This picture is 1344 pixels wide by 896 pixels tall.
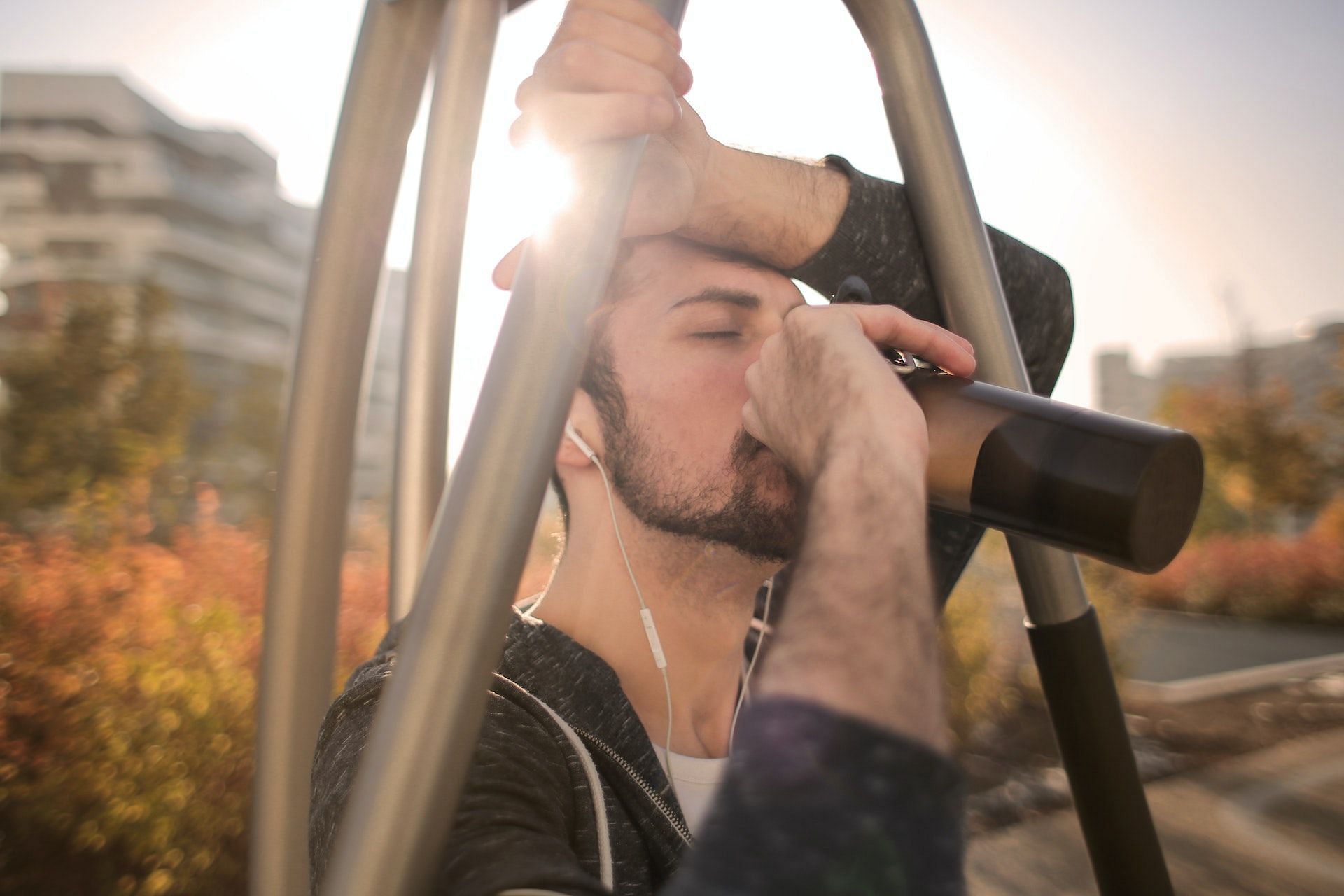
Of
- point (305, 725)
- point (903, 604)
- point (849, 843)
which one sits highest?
point (903, 604)

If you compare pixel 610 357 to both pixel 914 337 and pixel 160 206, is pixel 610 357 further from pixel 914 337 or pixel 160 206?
pixel 160 206

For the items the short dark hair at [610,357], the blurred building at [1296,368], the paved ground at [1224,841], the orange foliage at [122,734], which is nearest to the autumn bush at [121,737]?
the orange foliage at [122,734]

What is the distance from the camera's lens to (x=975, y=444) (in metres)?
0.80

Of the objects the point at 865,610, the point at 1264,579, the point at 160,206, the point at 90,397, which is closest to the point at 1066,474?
the point at 865,610

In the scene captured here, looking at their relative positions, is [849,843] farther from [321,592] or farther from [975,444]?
[321,592]

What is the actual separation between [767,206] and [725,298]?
172mm

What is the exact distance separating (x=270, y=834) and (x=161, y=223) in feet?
156

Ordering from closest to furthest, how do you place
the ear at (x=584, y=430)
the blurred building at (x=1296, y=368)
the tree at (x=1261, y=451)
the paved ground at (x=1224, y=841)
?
1. the ear at (x=584, y=430)
2. the paved ground at (x=1224, y=841)
3. the blurred building at (x=1296, y=368)
4. the tree at (x=1261, y=451)

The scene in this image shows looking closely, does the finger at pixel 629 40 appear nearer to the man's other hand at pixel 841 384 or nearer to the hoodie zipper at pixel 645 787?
the man's other hand at pixel 841 384

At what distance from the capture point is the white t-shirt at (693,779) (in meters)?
1.26

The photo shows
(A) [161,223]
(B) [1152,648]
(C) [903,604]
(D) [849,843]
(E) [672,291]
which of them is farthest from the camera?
(A) [161,223]

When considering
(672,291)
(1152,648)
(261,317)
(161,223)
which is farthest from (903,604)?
(261,317)

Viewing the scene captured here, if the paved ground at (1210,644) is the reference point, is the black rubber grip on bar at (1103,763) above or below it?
above

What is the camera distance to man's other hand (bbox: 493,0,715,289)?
646 millimetres
